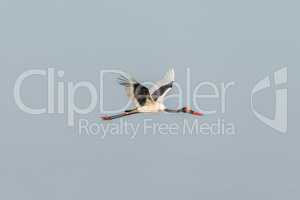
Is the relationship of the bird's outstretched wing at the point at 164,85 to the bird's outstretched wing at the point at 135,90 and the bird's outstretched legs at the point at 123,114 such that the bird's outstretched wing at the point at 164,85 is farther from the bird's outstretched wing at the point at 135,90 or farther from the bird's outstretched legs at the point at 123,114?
the bird's outstretched legs at the point at 123,114

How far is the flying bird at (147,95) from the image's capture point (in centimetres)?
283

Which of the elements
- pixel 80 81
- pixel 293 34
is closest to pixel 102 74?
pixel 80 81

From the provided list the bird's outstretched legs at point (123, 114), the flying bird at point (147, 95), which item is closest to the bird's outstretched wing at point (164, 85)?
the flying bird at point (147, 95)

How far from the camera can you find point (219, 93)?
2871mm

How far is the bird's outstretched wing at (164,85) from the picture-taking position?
2.83 meters

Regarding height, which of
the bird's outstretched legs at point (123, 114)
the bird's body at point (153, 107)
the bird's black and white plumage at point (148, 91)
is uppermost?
the bird's black and white plumage at point (148, 91)

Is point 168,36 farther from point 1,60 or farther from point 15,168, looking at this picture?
point 15,168

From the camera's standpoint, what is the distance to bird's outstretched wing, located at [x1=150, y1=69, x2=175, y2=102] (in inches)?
111

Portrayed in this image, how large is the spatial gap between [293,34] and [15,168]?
1821mm

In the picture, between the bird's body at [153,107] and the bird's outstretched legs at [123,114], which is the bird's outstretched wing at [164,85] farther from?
the bird's outstretched legs at [123,114]

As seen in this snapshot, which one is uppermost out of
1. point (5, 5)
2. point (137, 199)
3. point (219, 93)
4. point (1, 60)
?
point (5, 5)

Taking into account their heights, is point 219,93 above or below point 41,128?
above

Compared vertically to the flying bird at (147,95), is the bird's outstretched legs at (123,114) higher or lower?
lower

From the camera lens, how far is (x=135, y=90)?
284 centimetres
